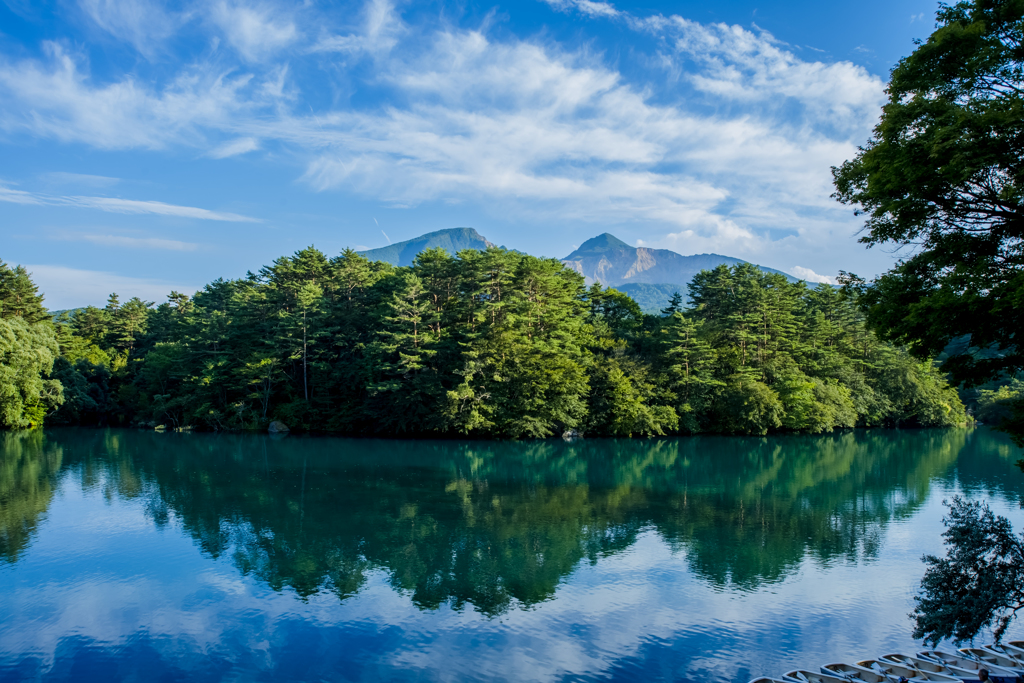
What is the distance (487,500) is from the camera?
813 inches

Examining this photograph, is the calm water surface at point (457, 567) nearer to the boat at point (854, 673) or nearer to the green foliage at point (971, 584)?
the boat at point (854, 673)

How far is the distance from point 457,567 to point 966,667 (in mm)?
9050

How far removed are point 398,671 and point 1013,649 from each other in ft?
27.1

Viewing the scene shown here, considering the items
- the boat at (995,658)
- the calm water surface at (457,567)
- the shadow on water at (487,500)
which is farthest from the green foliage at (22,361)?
the boat at (995,658)

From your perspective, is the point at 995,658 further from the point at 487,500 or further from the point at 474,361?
the point at 474,361

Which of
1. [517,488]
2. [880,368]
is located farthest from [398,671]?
[880,368]

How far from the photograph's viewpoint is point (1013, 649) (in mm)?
8398

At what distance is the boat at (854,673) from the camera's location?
779cm

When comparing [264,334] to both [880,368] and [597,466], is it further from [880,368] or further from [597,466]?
[880,368]

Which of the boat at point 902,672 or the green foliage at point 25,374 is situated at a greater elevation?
the green foliage at point 25,374

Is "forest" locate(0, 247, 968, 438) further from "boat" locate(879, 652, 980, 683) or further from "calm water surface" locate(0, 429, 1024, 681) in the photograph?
"boat" locate(879, 652, 980, 683)

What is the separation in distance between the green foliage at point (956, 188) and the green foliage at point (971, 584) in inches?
96.1

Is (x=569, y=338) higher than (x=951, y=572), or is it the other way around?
(x=569, y=338)

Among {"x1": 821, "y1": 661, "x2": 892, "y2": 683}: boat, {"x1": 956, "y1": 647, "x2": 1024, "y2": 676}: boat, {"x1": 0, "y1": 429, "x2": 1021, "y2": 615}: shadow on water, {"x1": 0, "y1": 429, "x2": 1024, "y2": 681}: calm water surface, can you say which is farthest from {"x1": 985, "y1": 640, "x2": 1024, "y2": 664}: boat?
{"x1": 0, "y1": 429, "x2": 1021, "y2": 615}: shadow on water
